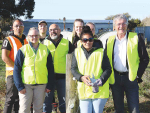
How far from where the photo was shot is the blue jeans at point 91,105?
108 inches

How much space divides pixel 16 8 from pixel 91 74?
30637mm

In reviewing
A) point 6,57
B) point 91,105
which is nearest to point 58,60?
point 6,57

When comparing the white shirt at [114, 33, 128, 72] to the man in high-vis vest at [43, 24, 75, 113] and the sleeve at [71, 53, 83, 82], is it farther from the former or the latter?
the man in high-vis vest at [43, 24, 75, 113]

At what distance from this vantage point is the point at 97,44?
124 inches

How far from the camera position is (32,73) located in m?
3.10

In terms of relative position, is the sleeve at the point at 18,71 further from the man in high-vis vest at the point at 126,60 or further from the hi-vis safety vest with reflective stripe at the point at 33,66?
the man in high-vis vest at the point at 126,60

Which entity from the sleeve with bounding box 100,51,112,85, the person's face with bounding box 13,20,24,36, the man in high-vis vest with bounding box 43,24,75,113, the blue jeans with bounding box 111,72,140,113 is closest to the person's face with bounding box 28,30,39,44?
the man in high-vis vest with bounding box 43,24,75,113

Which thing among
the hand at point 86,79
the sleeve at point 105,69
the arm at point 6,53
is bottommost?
the hand at point 86,79

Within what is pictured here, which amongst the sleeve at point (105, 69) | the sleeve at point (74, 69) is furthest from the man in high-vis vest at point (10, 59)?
the sleeve at point (105, 69)

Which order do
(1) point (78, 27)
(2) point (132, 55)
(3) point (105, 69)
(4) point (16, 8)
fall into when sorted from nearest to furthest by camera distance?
(3) point (105, 69) < (2) point (132, 55) < (1) point (78, 27) < (4) point (16, 8)

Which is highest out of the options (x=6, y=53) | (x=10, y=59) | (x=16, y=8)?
(x=16, y=8)

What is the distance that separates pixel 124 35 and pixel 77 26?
1137mm

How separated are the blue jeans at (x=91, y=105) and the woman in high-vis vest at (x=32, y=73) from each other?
31.3 inches

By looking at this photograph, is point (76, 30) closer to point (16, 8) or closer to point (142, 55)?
point (142, 55)
